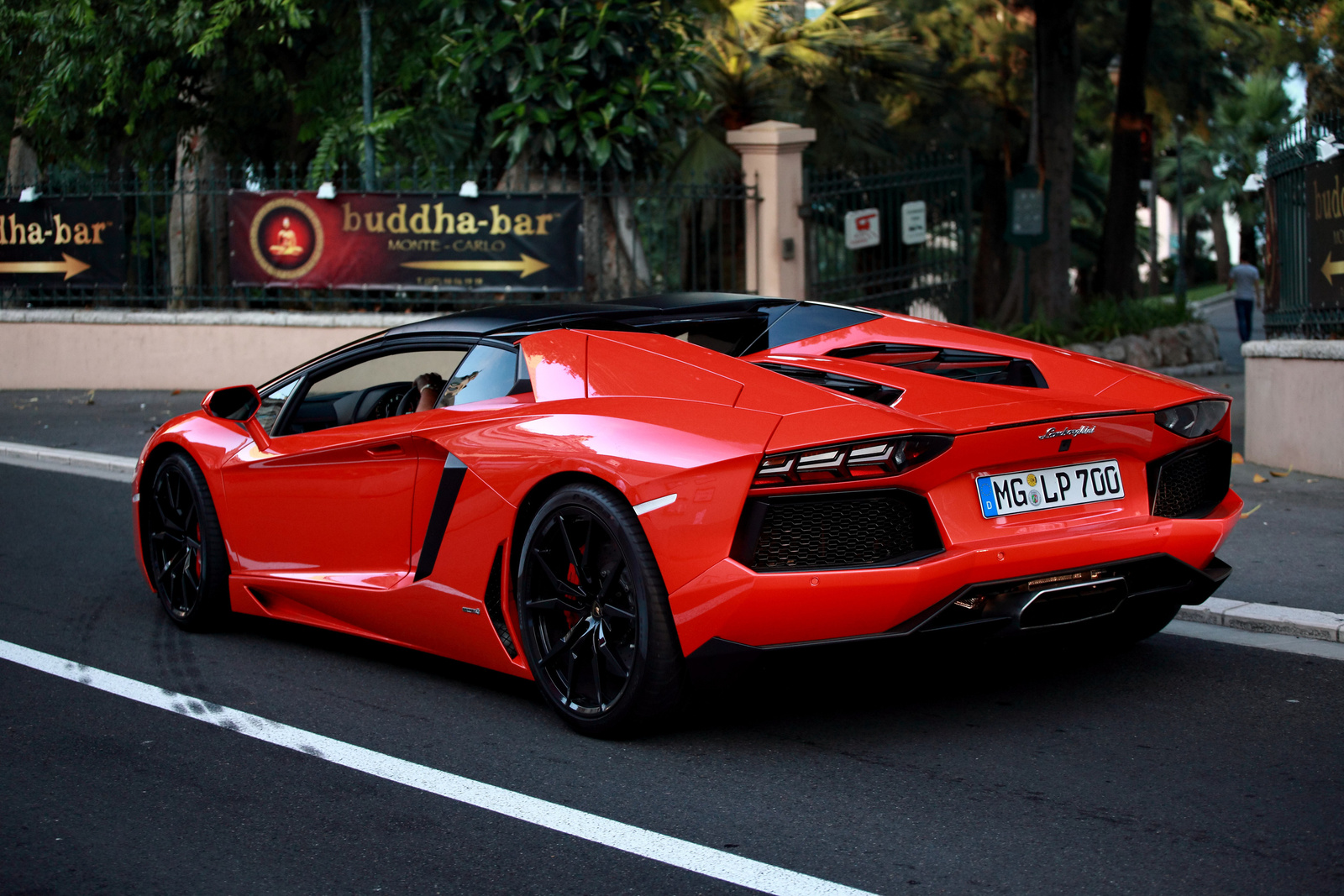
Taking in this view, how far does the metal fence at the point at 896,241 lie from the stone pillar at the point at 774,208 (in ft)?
0.53

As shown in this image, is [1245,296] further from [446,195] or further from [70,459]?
[70,459]

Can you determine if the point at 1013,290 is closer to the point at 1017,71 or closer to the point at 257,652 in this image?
the point at 1017,71

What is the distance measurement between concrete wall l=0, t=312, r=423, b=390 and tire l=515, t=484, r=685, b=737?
437 inches

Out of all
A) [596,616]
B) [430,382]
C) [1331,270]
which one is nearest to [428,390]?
[430,382]

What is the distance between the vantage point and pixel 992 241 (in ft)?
103

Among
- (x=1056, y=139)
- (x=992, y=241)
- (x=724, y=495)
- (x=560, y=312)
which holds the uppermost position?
(x=1056, y=139)

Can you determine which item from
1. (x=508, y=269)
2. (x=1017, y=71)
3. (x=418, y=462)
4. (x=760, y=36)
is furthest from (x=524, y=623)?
(x=1017, y=71)

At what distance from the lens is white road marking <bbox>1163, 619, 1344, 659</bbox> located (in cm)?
535

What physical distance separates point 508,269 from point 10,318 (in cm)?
675

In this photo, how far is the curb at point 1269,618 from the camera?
5516mm

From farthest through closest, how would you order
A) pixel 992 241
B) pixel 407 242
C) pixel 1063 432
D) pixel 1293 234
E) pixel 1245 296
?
pixel 992 241 < pixel 1245 296 < pixel 407 242 < pixel 1293 234 < pixel 1063 432

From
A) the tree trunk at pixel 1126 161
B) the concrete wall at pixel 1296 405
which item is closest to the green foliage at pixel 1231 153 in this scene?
the tree trunk at pixel 1126 161

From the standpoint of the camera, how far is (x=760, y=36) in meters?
21.4

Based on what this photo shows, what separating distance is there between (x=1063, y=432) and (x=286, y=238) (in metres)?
13.0
